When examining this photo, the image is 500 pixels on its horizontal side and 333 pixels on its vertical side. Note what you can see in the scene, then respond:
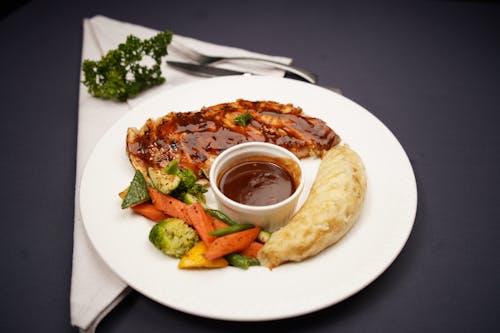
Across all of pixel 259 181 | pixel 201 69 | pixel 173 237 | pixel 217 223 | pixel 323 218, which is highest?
pixel 201 69

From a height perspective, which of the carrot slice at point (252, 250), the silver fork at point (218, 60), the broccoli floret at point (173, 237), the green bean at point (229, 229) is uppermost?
the silver fork at point (218, 60)

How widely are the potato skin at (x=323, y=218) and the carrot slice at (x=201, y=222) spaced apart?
17.9 inches

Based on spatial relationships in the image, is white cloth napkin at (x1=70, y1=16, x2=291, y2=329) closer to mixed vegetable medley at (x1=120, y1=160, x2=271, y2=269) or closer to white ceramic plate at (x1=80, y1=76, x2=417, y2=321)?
white ceramic plate at (x1=80, y1=76, x2=417, y2=321)

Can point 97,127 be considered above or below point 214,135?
below

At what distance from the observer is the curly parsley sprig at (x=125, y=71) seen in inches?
213

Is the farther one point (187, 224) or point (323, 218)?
point (187, 224)

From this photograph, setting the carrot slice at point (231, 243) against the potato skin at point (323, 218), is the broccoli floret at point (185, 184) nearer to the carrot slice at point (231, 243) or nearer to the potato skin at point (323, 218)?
the carrot slice at point (231, 243)

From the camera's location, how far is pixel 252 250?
3.66m

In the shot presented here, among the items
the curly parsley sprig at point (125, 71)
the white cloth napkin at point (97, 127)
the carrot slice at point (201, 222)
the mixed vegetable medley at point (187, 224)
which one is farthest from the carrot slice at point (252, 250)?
the curly parsley sprig at point (125, 71)

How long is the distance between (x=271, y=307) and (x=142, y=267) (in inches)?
42.2

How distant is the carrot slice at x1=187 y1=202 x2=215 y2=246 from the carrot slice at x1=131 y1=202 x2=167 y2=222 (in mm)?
307

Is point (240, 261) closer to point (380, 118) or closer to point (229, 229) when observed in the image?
point (229, 229)

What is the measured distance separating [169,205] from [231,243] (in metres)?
0.75

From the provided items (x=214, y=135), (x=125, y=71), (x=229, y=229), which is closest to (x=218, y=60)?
(x=125, y=71)
